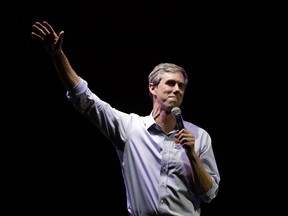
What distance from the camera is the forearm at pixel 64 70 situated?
1854mm

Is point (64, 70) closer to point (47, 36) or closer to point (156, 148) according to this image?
point (47, 36)

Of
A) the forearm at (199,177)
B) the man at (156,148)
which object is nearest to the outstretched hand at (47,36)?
the man at (156,148)

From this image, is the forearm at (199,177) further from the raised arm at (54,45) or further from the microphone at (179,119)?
the raised arm at (54,45)

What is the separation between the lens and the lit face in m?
2.21

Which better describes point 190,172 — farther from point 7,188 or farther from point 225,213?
point 7,188

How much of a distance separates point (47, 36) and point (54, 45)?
53mm

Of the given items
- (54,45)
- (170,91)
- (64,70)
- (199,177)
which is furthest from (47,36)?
(199,177)

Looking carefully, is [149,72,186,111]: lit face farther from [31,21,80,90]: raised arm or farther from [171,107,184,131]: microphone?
[31,21,80,90]: raised arm

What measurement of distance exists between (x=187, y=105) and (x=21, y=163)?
4.96 feet

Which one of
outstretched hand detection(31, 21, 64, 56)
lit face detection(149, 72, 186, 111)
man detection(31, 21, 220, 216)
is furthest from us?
lit face detection(149, 72, 186, 111)

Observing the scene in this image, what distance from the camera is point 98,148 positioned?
3.31m

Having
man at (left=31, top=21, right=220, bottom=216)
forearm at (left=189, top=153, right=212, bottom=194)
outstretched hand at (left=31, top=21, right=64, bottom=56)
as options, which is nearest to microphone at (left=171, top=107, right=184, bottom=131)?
man at (left=31, top=21, right=220, bottom=216)

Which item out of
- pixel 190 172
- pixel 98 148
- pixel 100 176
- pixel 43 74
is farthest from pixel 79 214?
pixel 190 172

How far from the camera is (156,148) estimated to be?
6.97 ft
